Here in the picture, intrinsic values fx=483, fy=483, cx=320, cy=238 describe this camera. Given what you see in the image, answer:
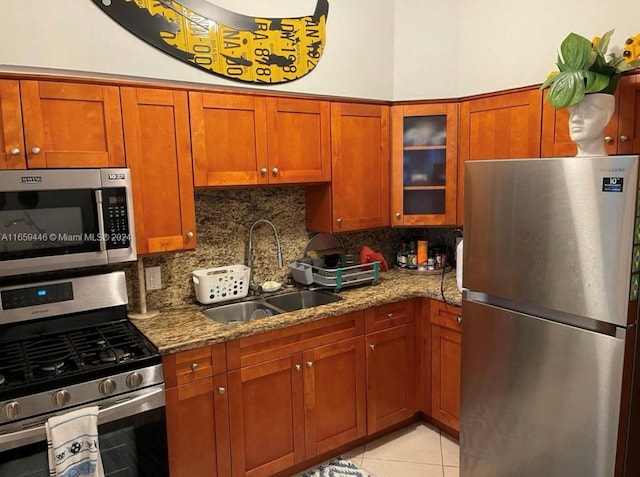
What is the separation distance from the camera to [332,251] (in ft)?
10.5

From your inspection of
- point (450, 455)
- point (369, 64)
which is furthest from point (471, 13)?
point (450, 455)

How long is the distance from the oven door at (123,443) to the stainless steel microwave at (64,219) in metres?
0.63

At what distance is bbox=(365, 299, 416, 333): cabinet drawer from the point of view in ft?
8.85

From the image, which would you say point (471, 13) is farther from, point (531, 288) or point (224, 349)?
point (224, 349)

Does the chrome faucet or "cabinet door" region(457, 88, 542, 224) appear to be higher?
"cabinet door" region(457, 88, 542, 224)

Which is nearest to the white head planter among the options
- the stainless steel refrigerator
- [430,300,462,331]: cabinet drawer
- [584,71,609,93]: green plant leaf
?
[584,71,609,93]: green plant leaf

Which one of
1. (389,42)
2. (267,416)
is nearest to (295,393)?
(267,416)

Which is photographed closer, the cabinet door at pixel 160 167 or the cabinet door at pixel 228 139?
the cabinet door at pixel 160 167

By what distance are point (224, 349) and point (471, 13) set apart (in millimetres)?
2376

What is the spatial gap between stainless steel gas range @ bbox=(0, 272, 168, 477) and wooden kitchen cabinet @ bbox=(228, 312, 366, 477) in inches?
16.0

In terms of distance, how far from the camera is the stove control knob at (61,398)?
5.62 ft

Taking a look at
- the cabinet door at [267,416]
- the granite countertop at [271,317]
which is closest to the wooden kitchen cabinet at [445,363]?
the granite countertop at [271,317]

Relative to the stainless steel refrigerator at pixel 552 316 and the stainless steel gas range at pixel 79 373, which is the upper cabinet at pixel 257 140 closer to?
the stainless steel gas range at pixel 79 373

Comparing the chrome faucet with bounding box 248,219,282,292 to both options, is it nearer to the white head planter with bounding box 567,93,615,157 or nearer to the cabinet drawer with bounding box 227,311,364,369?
the cabinet drawer with bounding box 227,311,364,369
